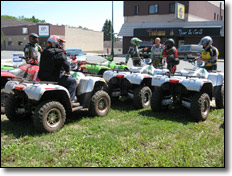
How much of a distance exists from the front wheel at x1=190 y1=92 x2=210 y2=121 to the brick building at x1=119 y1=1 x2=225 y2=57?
2898 centimetres

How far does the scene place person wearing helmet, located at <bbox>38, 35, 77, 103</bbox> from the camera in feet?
17.3

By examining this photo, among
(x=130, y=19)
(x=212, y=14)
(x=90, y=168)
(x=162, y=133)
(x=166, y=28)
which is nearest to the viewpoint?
(x=90, y=168)

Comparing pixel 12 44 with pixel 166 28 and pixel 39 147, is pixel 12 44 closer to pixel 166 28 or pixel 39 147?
pixel 166 28

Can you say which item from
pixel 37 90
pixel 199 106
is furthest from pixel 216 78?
pixel 37 90

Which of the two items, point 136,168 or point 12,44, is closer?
point 136,168

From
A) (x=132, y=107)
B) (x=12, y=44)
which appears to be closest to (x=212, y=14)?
(x=12, y=44)

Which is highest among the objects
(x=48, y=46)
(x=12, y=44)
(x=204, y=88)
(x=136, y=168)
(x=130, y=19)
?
(x=130, y=19)

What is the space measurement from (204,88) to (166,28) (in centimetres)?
3223

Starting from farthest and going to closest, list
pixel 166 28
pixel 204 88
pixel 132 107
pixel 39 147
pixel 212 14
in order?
pixel 212 14 < pixel 166 28 < pixel 132 107 < pixel 204 88 < pixel 39 147

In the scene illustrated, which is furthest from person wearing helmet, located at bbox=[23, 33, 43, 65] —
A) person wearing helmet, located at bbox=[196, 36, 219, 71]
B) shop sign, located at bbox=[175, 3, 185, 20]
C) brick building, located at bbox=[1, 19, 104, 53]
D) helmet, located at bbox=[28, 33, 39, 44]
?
brick building, located at bbox=[1, 19, 104, 53]

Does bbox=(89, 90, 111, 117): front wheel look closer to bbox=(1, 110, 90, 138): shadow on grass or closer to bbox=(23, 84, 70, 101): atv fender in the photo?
bbox=(1, 110, 90, 138): shadow on grass

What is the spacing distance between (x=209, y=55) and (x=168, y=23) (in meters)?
32.6

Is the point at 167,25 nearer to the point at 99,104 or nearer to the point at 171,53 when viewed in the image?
the point at 171,53

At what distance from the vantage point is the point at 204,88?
643 cm
